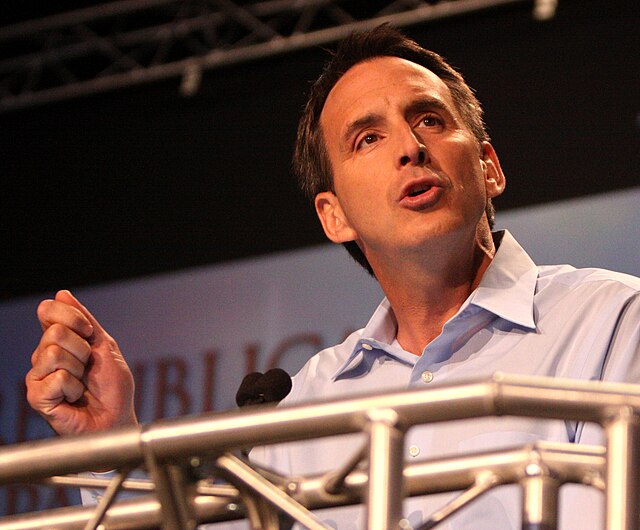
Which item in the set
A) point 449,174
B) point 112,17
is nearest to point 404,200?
point 449,174

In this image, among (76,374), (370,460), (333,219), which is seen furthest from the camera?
(333,219)

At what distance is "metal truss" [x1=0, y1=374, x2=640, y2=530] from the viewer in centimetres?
92

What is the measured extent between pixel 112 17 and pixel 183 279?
1376mm

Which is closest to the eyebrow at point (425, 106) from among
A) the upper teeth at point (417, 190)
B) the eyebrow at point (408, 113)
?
the eyebrow at point (408, 113)

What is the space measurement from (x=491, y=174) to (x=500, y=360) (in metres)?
0.55

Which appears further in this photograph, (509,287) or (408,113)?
(408,113)

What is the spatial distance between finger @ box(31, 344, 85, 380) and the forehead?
896mm

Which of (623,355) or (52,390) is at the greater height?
(623,355)

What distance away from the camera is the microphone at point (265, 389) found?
1.44 meters

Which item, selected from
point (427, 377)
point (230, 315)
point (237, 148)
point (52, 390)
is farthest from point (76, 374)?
point (237, 148)

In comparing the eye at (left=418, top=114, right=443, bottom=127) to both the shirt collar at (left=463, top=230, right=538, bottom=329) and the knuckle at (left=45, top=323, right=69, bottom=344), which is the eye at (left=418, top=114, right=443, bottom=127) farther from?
the knuckle at (left=45, top=323, right=69, bottom=344)

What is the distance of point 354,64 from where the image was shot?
92.4 inches

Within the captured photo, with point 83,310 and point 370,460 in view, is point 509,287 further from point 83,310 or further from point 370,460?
point 370,460

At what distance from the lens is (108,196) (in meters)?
4.81
